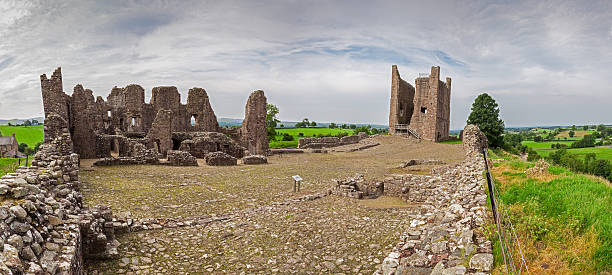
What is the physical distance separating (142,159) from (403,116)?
43.3m

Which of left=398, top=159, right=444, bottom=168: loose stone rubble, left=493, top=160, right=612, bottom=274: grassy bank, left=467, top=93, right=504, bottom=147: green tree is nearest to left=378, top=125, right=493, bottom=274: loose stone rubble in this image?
left=493, top=160, right=612, bottom=274: grassy bank

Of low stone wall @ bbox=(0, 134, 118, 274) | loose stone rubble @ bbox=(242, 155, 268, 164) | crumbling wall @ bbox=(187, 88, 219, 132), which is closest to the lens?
low stone wall @ bbox=(0, 134, 118, 274)

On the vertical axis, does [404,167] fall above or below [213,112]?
below

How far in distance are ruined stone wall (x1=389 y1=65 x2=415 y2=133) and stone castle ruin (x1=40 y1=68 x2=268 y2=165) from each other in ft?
84.3

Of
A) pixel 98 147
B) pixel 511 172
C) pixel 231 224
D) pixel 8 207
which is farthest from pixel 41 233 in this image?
pixel 98 147

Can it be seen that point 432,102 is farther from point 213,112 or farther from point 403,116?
point 213,112

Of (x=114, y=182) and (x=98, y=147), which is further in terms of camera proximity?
(x=98, y=147)

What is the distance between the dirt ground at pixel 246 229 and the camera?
24.8 feet

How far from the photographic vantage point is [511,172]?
34.3 ft

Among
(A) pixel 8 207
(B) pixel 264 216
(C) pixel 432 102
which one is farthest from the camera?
(C) pixel 432 102

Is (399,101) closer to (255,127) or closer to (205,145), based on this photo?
(255,127)

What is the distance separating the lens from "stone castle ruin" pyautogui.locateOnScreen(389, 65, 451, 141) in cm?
4872

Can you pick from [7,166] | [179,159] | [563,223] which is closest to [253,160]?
[179,159]

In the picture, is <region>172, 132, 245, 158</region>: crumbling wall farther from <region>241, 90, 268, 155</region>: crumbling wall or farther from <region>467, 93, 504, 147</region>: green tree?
<region>467, 93, 504, 147</region>: green tree
